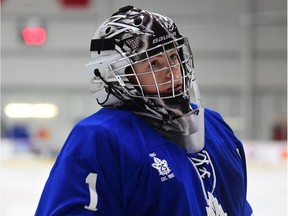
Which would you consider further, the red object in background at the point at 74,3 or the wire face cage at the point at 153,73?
the red object in background at the point at 74,3

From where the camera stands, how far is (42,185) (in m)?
6.34

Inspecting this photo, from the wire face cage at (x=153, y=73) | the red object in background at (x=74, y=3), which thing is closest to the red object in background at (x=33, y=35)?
the red object in background at (x=74, y=3)

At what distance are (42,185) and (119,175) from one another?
16.2ft

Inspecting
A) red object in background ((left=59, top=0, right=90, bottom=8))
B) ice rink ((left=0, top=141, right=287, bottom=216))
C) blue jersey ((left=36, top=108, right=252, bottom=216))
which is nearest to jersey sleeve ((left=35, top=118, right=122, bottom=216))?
blue jersey ((left=36, top=108, right=252, bottom=216))

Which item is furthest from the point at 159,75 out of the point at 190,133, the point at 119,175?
the point at 119,175

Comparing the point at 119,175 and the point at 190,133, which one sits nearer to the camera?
the point at 119,175

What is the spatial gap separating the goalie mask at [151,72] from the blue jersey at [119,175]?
Result: 59 mm

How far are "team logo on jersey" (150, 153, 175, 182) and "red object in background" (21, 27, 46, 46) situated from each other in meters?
10.6

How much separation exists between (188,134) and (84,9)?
14636 millimetres

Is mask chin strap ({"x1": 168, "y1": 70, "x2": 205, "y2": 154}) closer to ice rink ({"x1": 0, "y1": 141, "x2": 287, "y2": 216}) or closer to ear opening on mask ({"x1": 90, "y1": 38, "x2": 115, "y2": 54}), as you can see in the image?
ear opening on mask ({"x1": 90, "y1": 38, "x2": 115, "y2": 54})

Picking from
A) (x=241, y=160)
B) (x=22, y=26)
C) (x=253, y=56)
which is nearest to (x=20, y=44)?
(x=22, y=26)

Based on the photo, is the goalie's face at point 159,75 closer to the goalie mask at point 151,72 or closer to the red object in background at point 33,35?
the goalie mask at point 151,72

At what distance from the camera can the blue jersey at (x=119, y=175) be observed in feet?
4.95

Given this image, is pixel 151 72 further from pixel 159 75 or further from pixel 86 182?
pixel 86 182
